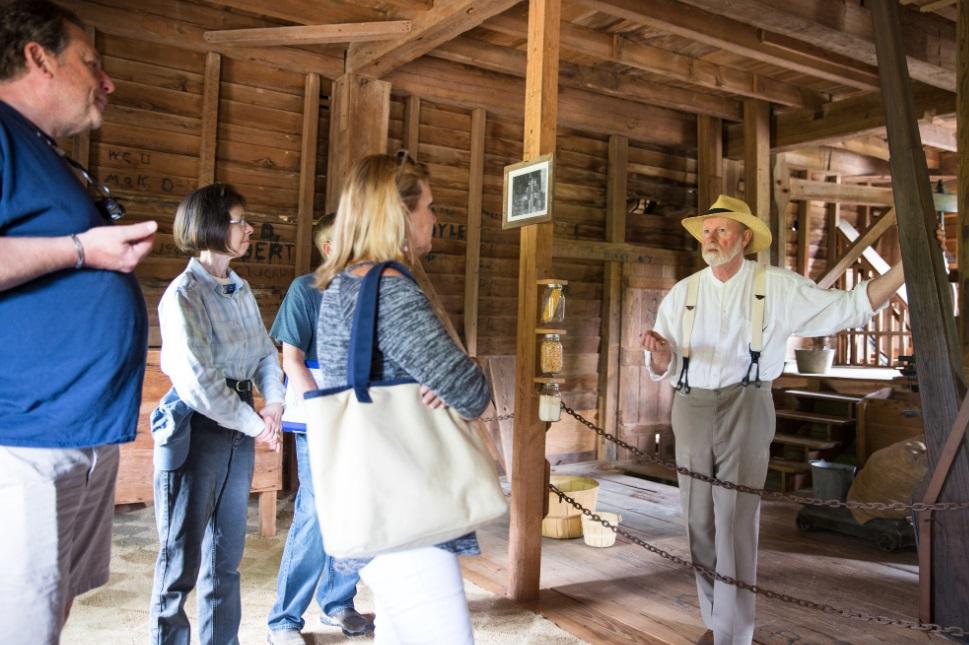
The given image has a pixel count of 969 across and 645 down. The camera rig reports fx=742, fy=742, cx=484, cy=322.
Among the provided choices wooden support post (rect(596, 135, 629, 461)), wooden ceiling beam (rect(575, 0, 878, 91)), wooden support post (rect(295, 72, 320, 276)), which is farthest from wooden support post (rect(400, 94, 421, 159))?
wooden support post (rect(596, 135, 629, 461))

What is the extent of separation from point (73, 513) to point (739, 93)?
282 inches

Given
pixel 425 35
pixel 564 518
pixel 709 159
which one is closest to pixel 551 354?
pixel 564 518

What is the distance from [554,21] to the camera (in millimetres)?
4207

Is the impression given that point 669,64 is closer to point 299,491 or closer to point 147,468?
point 299,491

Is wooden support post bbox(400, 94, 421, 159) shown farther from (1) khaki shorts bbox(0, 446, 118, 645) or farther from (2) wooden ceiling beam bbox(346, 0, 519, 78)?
(1) khaki shorts bbox(0, 446, 118, 645)

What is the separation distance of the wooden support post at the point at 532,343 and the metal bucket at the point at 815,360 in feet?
18.9

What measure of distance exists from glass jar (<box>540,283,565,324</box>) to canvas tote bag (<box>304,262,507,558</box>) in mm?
2263

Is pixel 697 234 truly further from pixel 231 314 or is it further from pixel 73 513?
pixel 73 513

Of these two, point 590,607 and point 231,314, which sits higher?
point 231,314

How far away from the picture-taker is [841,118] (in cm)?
736

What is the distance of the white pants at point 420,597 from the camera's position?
1802 millimetres

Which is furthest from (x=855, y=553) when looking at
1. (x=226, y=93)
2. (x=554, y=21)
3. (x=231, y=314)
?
(x=226, y=93)

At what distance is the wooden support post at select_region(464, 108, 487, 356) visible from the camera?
23.6 ft

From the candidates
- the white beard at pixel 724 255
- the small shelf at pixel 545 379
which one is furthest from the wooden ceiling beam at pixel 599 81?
the white beard at pixel 724 255
